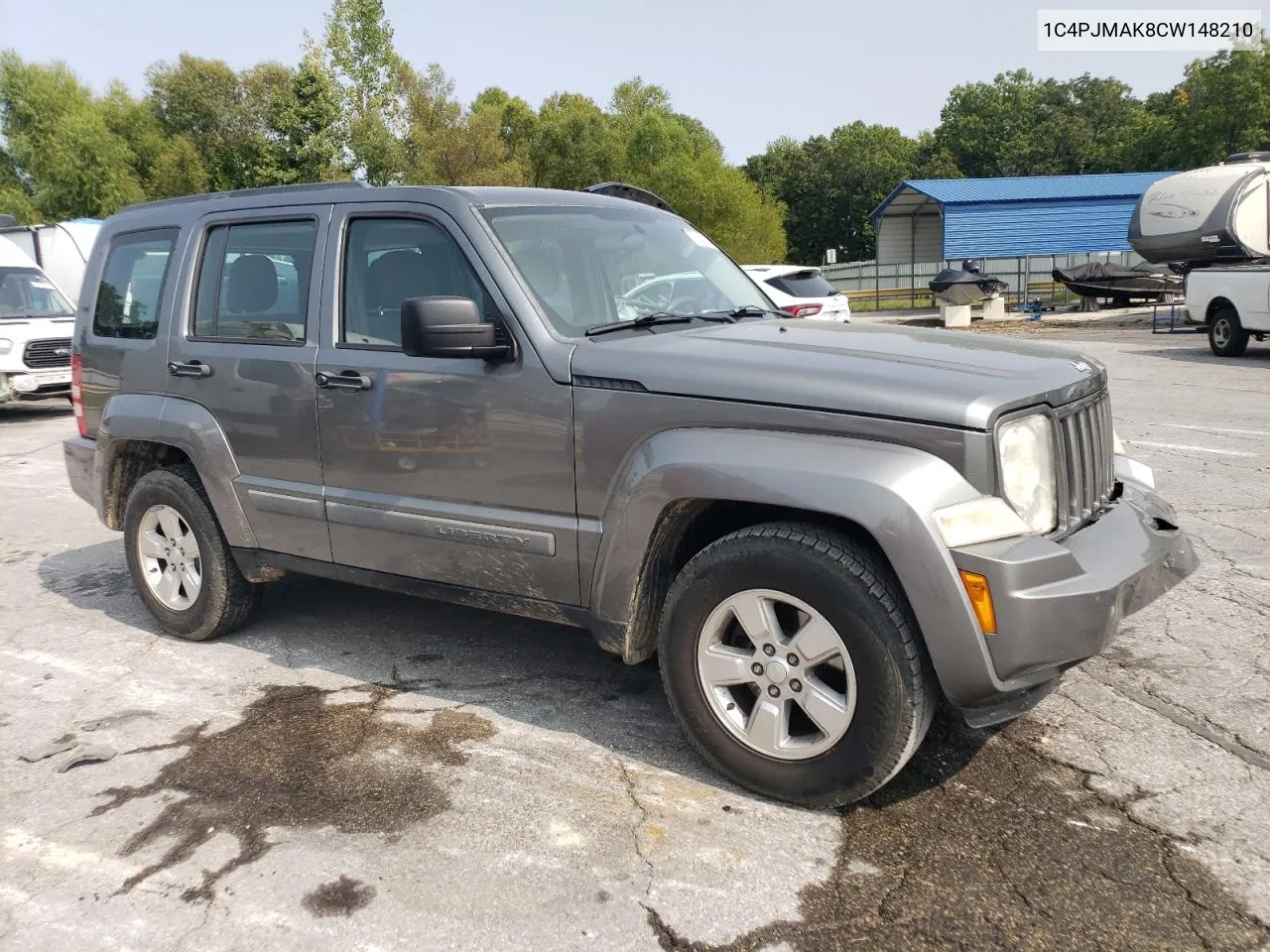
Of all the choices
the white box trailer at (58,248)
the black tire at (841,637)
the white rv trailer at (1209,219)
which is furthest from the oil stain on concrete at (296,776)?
the white box trailer at (58,248)

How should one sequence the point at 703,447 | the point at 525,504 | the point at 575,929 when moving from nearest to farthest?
the point at 575,929 → the point at 703,447 → the point at 525,504

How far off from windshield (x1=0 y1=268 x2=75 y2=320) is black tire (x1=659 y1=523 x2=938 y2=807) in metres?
13.7

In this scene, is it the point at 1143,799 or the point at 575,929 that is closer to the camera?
the point at 575,929

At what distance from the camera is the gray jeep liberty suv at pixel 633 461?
2863 millimetres

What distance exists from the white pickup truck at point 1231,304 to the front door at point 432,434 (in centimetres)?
1438

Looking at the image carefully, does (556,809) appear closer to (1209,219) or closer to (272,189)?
(272,189)

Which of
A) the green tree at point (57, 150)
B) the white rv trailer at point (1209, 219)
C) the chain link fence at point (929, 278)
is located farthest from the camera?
the green tree at point (57, 150)

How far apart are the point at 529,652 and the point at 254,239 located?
2.14 meters

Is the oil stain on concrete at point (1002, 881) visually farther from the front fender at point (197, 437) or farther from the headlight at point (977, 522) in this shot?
the front fender at point (197, 437)

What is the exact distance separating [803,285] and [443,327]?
39.5 feet

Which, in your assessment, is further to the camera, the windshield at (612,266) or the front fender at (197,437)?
the front fender at (197,437)

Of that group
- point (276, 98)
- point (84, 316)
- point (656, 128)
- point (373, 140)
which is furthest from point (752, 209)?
point (84, 316)

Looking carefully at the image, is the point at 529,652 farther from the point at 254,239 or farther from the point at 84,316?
the point at 84,316

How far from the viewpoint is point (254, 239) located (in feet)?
14.7
